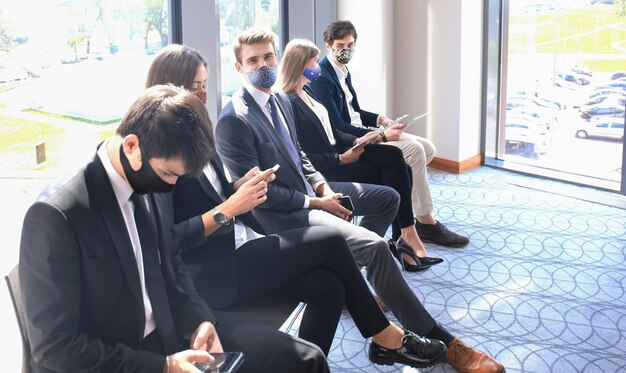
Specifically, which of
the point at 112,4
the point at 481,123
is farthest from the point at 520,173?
the point at 112,4

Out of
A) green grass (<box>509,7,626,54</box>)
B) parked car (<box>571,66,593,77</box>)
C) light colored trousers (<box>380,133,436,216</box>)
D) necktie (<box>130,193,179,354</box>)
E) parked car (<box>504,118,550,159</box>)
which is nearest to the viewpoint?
necktie (<box>130,193,179,354</box>)

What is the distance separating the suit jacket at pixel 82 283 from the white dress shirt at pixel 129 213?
0.02m

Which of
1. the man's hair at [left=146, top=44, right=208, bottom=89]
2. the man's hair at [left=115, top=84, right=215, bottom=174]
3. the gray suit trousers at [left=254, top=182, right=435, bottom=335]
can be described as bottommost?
the gray suit trousers at [left=254, top=182, right=435, bottom=335]

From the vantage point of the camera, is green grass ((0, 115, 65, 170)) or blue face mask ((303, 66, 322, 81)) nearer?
green grass ((0, 115, 65, 170))

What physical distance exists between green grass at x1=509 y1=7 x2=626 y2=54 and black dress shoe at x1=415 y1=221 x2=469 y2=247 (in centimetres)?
198

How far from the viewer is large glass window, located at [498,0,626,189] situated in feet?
15.5

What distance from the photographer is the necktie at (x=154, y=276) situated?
161cm

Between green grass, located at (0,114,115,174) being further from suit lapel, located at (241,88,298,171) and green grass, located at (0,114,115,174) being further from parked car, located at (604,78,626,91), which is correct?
parked car, located at (604,78,626,91)

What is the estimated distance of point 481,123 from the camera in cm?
556

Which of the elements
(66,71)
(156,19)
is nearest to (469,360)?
(66,71)

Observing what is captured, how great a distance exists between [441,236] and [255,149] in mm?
1642

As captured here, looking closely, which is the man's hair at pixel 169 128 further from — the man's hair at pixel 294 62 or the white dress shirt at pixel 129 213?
the man's hair at pixel 294 62

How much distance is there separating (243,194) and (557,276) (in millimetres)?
2052

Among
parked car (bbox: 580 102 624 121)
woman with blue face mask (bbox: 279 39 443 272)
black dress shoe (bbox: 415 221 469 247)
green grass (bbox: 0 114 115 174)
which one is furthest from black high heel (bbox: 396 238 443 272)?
parked car (bbox: 580 102 624 121)
